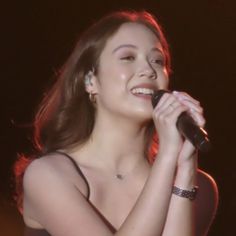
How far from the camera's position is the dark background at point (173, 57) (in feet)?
9.43

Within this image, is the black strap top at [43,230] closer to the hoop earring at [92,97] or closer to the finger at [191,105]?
the hoop earring at [92,97]

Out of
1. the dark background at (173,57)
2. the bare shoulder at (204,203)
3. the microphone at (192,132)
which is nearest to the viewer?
the microphone at (192,132)

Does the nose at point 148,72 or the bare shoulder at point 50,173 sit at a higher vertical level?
the nose at point 148,72

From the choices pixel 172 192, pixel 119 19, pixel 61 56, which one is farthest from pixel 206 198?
pixel 61 56

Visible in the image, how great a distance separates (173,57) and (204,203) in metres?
1.38

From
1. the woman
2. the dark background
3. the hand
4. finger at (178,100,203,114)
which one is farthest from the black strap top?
the dark background

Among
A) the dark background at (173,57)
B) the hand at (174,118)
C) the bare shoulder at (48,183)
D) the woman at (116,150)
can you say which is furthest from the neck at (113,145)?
the dark background at (173,57)

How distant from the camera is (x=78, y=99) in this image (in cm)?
177

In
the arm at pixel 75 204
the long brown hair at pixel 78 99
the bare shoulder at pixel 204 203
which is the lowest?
the bare shoulder at pixel 204 203

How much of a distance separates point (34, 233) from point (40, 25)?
58.9 inches

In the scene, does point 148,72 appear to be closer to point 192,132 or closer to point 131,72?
point 131,72

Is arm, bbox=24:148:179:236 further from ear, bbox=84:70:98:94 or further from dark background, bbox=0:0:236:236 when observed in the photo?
dark background, bbox=0:0:236:236

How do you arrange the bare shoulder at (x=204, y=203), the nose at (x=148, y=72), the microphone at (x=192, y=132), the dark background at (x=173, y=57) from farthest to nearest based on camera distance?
the dark background at (x=173, y=57)
the bare shoulder at (x=204, y=203)
the nose at (x=148, y=72)
the microphone at (x=192, y=132)

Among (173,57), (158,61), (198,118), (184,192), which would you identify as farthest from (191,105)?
(173,57)
